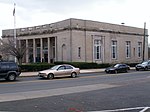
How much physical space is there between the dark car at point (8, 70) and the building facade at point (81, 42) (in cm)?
2280

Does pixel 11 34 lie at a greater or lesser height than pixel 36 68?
greater

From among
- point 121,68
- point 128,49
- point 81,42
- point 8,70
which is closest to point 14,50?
point 81,42

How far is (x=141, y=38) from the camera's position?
66625mm

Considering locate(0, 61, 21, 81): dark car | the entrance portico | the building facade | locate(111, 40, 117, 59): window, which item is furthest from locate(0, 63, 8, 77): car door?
locate(111, 40, 117, 59): window

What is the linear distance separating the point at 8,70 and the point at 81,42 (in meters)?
25.5

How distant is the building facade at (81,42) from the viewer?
1965 inches

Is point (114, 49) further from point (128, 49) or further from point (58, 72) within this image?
point (58, 72)

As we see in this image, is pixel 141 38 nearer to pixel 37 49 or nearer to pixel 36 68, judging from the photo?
pixel 37 49

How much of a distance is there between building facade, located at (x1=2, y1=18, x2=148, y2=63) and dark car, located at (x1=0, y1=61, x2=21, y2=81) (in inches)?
898

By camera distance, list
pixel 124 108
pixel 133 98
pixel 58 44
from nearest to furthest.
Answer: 1. pixel 124 108
2. pixel 133 98
3. pixel 58 44

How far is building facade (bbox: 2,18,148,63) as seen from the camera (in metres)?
49.9

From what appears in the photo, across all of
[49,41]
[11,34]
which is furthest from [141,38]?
[11,34]

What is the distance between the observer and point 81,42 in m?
50.7

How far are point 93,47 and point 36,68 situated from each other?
55.1ft
